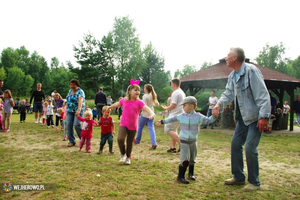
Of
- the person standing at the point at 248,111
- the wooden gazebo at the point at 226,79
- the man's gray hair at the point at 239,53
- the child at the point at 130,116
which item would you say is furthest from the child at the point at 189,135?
the wooden gazebo at the point at 226,79

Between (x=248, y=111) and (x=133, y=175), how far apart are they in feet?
7.23

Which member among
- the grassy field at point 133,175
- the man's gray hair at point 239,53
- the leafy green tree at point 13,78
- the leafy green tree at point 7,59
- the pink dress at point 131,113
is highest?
the leafy green tree at point 7,59

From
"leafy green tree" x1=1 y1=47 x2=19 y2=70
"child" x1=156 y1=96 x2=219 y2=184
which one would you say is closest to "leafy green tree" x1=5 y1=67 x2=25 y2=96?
"leafy green tree" x1=1 y1=47 x2=19 y2=70

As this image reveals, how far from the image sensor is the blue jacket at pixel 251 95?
3.28 m

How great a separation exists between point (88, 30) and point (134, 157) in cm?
3626

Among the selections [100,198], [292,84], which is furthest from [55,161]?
[292,84]

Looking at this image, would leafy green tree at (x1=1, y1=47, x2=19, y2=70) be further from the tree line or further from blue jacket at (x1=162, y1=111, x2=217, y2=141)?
blue jacket at (x1=162, y1=111, x2=217, y2=141)

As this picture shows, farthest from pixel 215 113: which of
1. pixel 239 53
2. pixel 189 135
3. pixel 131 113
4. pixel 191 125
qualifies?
pixel 131 113

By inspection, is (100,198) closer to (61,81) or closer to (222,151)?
(222,151)

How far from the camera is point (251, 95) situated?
3498 mm

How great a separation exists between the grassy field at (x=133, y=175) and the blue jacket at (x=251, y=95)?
1.16 metres

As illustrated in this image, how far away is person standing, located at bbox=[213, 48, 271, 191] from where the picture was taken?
333 centimetres

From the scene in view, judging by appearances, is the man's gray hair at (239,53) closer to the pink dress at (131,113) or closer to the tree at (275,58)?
the pink dress at (131,113)

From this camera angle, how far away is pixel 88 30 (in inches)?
1491
